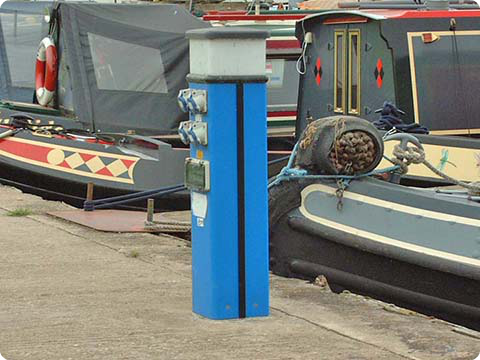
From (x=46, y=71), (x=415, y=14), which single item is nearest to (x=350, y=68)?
(x=415, y=14)

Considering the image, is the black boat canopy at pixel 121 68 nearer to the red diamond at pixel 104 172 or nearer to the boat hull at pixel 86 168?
the boat hull at pixel 86 168

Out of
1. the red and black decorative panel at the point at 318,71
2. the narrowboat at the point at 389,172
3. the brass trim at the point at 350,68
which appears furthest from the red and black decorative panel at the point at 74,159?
the brass trim at the point at 350,68

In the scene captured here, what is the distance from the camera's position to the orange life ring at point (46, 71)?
14577 millimetres

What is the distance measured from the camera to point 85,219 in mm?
9688

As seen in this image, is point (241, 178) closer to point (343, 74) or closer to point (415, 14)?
point (415, 14)

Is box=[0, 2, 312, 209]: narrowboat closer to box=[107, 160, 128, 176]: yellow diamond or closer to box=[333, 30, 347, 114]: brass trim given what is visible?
box=[107, 160, 128, 176]: yellow diamond

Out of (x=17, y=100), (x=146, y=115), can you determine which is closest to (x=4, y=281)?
(x=146, y=115)

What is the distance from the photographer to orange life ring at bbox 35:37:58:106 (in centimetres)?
1458

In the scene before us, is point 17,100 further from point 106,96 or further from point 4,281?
point 4,281

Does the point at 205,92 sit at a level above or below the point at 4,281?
above

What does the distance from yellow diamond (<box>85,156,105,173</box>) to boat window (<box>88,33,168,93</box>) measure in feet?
4.90

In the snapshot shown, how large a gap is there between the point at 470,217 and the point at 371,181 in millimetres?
997

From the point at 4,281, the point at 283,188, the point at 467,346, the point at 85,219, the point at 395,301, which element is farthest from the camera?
the point at 85,219

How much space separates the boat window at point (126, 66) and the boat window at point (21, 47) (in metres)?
1.87
